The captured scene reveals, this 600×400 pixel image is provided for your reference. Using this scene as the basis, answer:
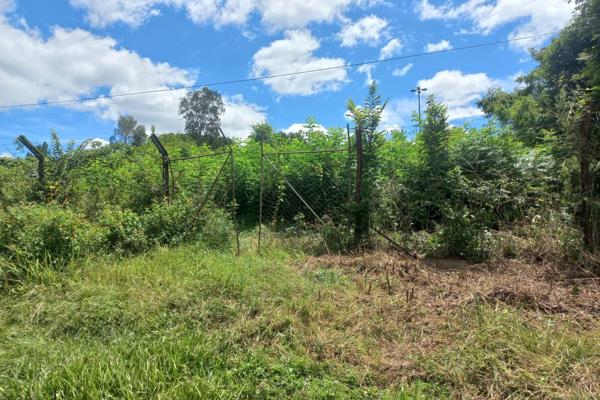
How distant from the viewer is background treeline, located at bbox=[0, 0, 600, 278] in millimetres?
4395

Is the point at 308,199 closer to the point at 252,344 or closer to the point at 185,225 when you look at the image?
the point at 185,225

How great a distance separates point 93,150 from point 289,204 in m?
5.12

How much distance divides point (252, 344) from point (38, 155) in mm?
7257

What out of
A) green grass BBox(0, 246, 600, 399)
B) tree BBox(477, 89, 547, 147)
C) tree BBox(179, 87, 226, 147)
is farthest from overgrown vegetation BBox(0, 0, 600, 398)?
tree BBox(179, 87, 226, 147)

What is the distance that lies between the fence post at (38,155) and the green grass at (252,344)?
4662mm

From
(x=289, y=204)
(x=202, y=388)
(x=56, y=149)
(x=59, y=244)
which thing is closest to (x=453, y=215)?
(x=289, y=204)

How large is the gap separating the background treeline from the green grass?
119 centimetres

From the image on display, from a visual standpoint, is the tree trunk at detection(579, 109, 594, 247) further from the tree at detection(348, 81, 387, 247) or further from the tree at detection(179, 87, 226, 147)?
the tree at detection(179, 87, 226, 147)

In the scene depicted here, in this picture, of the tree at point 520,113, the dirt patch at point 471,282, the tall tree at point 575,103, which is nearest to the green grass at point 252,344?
the dirt patch at point 471,282

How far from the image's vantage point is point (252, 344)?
281 centimetres

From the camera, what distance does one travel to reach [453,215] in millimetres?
4980

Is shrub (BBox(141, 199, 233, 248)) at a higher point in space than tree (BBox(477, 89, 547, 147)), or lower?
lower

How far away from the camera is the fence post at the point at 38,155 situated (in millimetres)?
7324

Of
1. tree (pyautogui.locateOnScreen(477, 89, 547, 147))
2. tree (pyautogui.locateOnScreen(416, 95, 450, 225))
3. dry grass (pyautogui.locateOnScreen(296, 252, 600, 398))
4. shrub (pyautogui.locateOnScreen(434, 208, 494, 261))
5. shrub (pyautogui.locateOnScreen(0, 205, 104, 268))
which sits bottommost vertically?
dry grass (pyautogui.locateOnScreen(296, 252, 600, 398))
